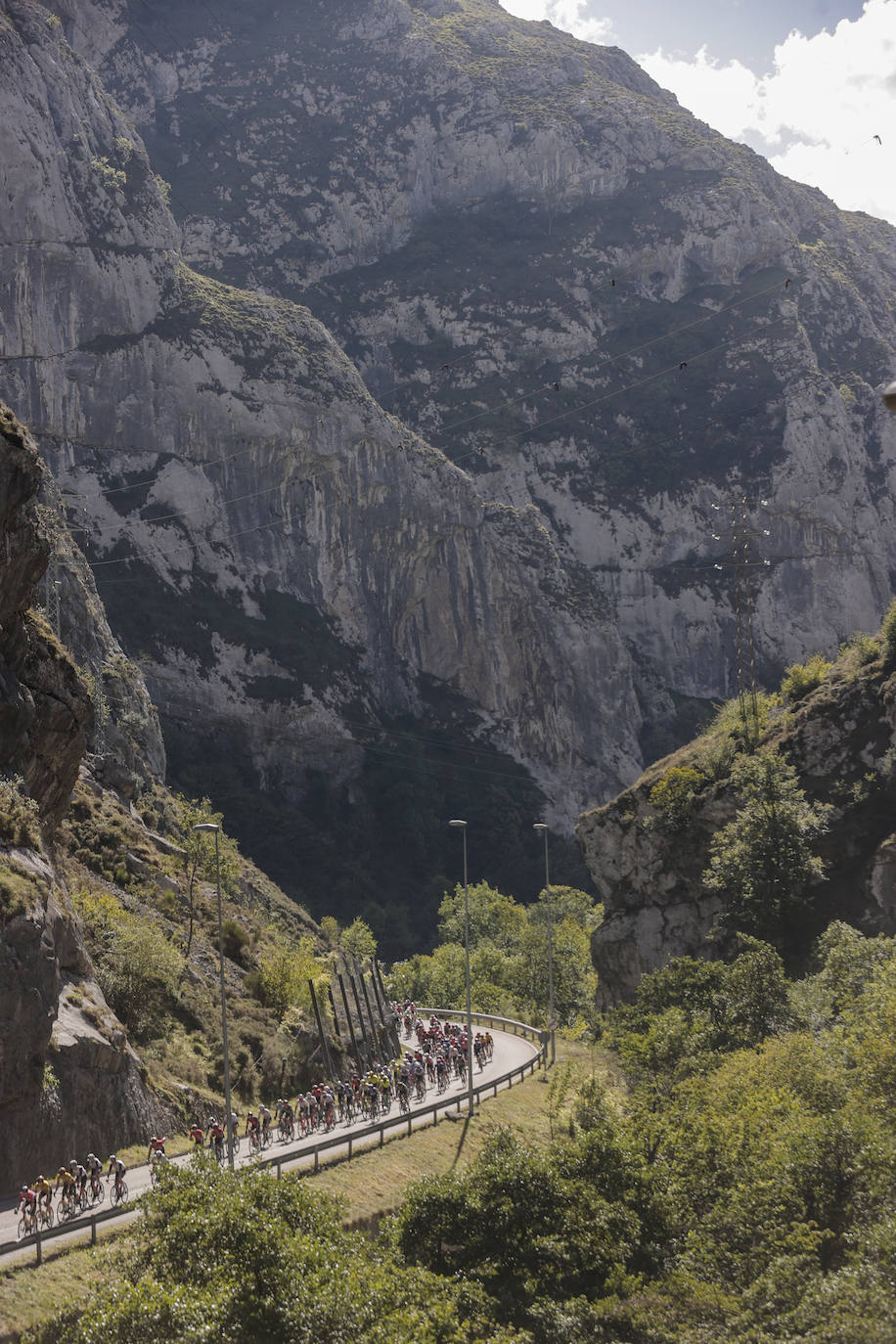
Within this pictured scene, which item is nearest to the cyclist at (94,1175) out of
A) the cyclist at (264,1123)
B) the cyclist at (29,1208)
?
the cyclist at (29,1208)

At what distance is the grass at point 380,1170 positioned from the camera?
22.9m

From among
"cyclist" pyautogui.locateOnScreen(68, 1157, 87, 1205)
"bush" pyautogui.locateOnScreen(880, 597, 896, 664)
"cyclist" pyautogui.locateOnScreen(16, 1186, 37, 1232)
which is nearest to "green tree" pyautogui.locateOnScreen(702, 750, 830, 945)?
"bush" pyautogui.locateOnScreen(880, 597, 896, 664)

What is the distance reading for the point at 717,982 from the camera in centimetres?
4672

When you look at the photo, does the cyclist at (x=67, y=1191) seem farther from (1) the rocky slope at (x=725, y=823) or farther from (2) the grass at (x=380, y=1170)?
(1) the rocky slope at (x=725, y=823)

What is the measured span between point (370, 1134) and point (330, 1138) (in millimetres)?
1688

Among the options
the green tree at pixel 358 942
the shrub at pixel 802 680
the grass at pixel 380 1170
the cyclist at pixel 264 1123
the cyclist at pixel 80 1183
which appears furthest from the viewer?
the green tree at pixel 358 942

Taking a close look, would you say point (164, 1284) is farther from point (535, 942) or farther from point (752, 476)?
point (752, 476)

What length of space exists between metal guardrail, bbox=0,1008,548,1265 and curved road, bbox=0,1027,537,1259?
63 millimetres

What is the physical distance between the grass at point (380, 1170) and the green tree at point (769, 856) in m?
9.34

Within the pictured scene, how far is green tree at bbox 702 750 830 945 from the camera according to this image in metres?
53.2

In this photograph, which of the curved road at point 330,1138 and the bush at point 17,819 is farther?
the bush at point 17,819

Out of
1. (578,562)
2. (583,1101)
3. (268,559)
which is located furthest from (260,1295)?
(578,562)

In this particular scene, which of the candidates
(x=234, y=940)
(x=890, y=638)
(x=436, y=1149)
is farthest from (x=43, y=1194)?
(x=890, y=638)

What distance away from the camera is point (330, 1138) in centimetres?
3847
